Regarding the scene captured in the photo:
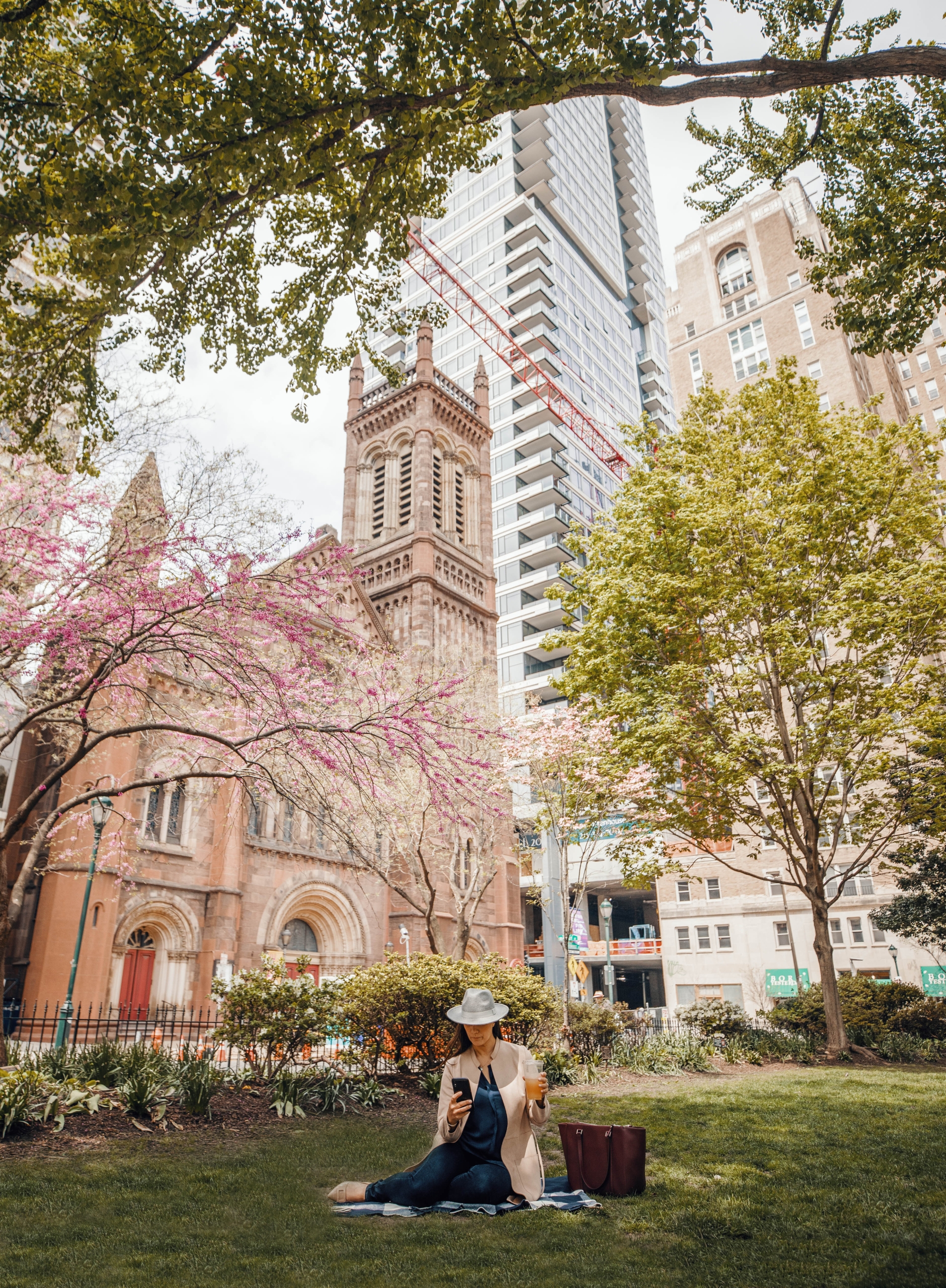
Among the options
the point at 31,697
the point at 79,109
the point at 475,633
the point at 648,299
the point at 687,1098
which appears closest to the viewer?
the point at 79,109

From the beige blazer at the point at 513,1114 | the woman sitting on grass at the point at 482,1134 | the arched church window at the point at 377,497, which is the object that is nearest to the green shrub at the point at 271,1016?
the woman sitting on grass at the point at 482,1134

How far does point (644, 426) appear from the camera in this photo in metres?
22.9

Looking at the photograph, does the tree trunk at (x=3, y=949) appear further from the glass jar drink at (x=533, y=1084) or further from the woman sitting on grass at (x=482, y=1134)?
the glass jar drink at (x=533, y=1084)

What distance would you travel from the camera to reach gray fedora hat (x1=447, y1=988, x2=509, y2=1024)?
213 inches

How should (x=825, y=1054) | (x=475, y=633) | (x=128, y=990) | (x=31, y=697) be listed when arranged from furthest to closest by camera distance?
(x=475, y=633)
(x=128, y=990)
(x=825, y=1054)
(x=31, y=697)

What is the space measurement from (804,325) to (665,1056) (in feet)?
181

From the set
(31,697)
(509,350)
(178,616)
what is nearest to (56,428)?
(31,697)

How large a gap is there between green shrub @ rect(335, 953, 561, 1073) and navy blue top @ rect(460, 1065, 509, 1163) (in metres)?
6.98

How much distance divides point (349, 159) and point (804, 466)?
13.2 m

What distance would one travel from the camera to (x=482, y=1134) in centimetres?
530

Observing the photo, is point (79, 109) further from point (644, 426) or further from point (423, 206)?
point (644, 426)

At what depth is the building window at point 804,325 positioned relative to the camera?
5712 centimetres

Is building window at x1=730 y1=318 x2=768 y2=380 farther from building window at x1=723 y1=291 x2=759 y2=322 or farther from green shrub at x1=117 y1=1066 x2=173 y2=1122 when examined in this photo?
green shrub at x1=117 y1=1066 x2=173 y2=1122

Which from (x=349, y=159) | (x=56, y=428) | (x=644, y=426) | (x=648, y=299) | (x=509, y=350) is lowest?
(x=349, y=159)
